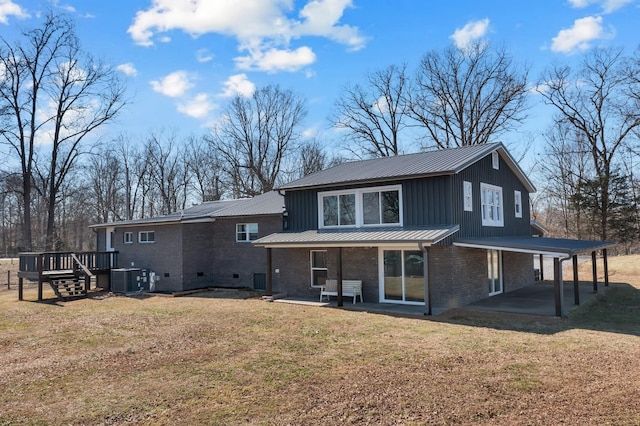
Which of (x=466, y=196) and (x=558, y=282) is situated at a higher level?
(x=466, y=196)

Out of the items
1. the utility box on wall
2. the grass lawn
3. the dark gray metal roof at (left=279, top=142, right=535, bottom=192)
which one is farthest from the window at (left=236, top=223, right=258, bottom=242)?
Result: the grass lawn

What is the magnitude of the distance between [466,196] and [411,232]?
296 cm

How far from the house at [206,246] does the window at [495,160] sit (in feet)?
29.7

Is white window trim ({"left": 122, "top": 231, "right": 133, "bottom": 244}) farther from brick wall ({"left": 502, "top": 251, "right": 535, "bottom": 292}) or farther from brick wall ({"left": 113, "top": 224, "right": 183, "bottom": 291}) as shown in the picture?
brick wall ({"left": 502, "top": 251, "right": 535, "bottom": 292})

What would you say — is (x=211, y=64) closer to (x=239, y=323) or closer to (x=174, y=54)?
(x=174, y=54)

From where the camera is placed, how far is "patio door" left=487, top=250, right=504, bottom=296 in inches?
680

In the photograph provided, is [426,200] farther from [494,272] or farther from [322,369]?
[322,369]

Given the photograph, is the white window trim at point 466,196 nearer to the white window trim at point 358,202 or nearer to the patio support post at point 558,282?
the white window trim at point 358,202

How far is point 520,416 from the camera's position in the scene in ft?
18.6

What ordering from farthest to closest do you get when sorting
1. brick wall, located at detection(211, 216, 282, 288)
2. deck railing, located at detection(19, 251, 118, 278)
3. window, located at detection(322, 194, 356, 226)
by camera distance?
brick wall, located at detection(211, 216, 282, 288) → deck railing, located at detection(19, 251, 118, 278) → window, located at detection(322, 194, 356, 226)

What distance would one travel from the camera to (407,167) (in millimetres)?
16391

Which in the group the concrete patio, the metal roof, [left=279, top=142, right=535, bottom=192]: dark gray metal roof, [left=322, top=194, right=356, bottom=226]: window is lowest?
the concrete patio

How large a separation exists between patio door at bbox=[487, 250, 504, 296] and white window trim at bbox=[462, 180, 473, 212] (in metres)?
2.45

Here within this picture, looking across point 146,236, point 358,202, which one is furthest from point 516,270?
point 146,236
